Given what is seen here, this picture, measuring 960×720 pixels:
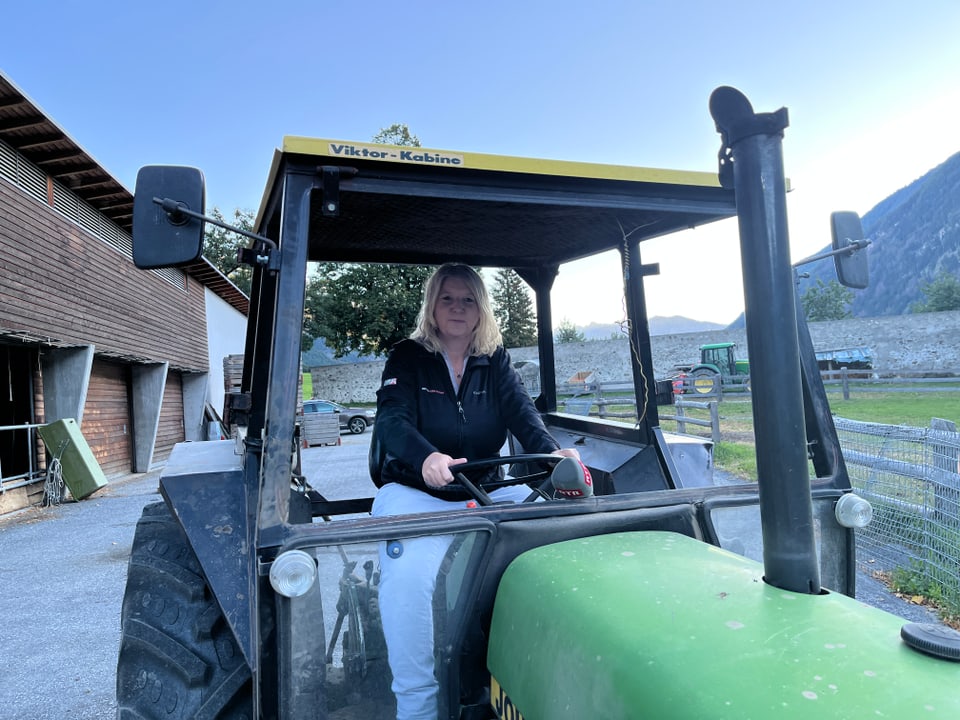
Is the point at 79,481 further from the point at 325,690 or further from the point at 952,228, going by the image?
the point at 952,228

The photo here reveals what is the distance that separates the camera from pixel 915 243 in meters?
146

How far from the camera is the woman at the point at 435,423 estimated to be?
1667 millimetres

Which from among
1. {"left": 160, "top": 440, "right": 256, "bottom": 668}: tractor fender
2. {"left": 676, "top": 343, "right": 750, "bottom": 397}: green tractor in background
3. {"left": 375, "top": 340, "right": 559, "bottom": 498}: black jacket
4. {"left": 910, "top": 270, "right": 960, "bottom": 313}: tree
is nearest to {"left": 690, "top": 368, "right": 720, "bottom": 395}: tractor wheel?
{"left": 676, "top": 343, "right": 750, "bottom": 397}: green tractor in background

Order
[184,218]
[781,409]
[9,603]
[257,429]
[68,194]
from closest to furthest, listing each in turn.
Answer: [781,409] < [184,218] < [257,429] < [9,603] < [68,194]

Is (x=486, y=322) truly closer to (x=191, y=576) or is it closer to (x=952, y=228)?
(x=191, y=576)

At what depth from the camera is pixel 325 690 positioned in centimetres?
164

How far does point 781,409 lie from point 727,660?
0.44m

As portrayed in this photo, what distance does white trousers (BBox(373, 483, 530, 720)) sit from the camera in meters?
1.65

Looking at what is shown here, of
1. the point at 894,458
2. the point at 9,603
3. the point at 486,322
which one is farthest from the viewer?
→ the point at 9,603

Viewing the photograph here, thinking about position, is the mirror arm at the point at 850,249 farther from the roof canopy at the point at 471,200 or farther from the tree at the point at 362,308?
the tree at the point at 362,308

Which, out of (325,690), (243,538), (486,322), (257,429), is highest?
(486,322)

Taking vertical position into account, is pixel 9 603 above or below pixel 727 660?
below

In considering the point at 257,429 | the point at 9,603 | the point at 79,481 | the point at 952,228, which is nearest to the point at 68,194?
the point at 79,481

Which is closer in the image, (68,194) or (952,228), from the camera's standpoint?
(68,194)
